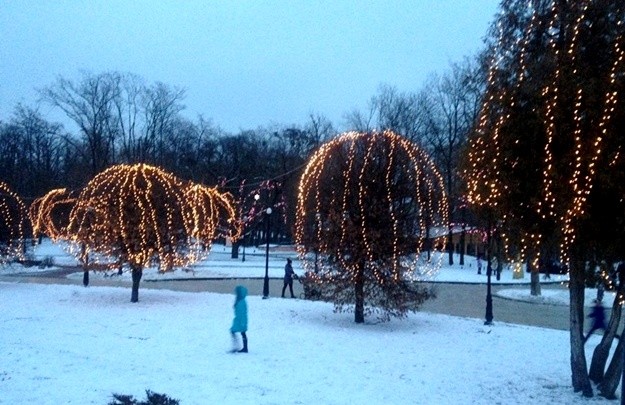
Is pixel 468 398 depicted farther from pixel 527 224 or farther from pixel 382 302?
pixel 382 302

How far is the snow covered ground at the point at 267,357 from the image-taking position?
12.0m

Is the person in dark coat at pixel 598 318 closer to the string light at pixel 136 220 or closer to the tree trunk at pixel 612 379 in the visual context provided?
the tree trunk at pixel 612 379

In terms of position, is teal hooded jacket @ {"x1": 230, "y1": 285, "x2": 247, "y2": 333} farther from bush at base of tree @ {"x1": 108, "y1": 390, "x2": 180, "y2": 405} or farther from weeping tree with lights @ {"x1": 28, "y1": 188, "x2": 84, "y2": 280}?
weeping tree with lights @ {"x1": 28, "y1": 188, "x2": 84, "y2": 280}

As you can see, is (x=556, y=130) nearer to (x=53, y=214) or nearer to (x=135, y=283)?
(x=135, y=283)

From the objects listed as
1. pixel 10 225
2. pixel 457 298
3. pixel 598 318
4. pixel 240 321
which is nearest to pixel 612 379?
pixel 598 318

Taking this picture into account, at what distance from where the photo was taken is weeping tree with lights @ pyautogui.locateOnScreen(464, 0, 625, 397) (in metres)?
11.9

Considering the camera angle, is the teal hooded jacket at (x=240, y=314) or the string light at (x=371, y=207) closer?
the teal hooded jacket at (x=240, y=314)

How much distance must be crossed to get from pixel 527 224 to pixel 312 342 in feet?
23.8

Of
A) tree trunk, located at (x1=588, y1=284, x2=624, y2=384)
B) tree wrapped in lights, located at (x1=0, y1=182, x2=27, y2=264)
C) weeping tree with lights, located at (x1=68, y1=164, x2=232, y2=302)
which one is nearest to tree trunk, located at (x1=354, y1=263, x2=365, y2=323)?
weeping tree with lights, located at (x1=68, y1=164, x2=232, y2=302)

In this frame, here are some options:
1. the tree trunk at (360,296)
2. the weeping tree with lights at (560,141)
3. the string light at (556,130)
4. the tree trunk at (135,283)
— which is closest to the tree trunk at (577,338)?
the weeping tree with lights at (560,141)

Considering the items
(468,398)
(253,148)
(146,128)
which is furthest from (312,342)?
(253,148)

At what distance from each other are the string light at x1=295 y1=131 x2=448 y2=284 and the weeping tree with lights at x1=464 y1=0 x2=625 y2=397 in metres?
8.58

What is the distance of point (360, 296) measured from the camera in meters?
22.5

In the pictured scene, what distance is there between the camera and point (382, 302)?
22172 mm
